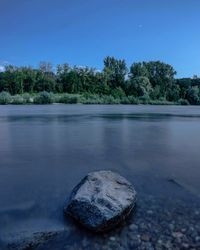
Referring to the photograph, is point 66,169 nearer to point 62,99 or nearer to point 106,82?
point 62,99

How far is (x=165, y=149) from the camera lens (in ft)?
25.8

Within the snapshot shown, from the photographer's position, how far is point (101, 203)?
3322mm

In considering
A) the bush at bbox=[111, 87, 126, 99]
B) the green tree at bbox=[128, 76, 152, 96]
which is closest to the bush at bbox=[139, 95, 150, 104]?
the green tree at bbox=[128, 76, 152, 96]

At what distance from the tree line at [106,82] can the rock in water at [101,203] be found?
5552cm

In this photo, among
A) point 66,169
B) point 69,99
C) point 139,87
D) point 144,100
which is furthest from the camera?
point 139,87

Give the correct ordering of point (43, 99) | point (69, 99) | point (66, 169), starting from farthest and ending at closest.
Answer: point (69, 99)
point (43, 99)
point (66, 169)

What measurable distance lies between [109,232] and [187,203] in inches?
52.3

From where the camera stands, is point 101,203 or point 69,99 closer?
point 101,203

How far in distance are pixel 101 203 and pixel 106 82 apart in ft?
218

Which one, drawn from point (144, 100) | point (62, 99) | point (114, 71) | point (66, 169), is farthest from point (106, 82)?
point (66, 169)

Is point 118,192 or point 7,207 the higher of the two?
point 118,192

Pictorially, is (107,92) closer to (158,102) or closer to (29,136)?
(158,102)

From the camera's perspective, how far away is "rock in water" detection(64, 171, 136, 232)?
3207 millimetres

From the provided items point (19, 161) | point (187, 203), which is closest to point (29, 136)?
point (19, 161)
